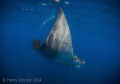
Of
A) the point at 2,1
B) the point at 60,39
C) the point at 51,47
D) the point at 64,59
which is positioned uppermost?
the point at 2,1

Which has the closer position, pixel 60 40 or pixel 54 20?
pixel 60 40

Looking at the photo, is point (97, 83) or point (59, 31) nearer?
point (59, 31)

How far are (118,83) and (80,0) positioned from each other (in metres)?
21.1

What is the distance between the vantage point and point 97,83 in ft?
80.7

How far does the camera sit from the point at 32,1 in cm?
1719

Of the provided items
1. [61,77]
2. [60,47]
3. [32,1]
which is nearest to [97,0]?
[32,1]

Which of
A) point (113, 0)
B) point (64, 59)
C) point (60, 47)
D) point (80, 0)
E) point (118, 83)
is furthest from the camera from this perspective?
point (118, 83)

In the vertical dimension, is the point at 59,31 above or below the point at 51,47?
above

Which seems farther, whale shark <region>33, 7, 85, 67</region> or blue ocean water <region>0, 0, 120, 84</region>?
blue ocean water <region>0, 0, 120, 84</region>

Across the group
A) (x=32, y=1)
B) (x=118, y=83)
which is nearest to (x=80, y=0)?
(x=32, y=1)

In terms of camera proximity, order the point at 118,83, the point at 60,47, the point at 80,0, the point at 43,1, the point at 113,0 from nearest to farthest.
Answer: the point at 60,47
the point at 113,0
the point at 80,0
the point at 43,1
the point at 118,83

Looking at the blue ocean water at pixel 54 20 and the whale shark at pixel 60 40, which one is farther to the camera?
the blue ocean water at pixel 54 20

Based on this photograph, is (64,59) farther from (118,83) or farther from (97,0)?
(118,83)

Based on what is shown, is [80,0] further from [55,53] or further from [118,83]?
[118,83]
